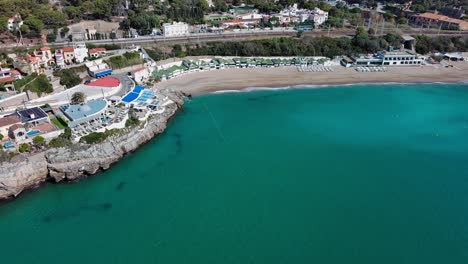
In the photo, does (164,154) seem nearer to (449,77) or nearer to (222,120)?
(222,120)

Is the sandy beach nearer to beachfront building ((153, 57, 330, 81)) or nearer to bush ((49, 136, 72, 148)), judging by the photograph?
beachfront building ((153, 57, 330, 81))

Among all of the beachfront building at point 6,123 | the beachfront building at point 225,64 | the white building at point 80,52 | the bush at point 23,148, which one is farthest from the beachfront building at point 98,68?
the bush at point 23,148

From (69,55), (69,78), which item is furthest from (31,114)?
(69,55)

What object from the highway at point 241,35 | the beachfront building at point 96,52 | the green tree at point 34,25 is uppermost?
the green tree at point 34,25

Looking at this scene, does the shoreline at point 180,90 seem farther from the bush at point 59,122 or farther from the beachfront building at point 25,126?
the bush at point 59,122

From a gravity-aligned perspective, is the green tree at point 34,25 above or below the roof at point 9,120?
above

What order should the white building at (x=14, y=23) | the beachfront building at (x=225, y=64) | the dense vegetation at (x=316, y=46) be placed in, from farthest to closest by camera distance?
the dense vegetation at (x=316, y=46) < the white building at (x=14, y=23) < the beachfront building at (x=225, y=64)

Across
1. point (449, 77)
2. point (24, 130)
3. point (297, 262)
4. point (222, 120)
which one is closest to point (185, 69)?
point (222, 120)
